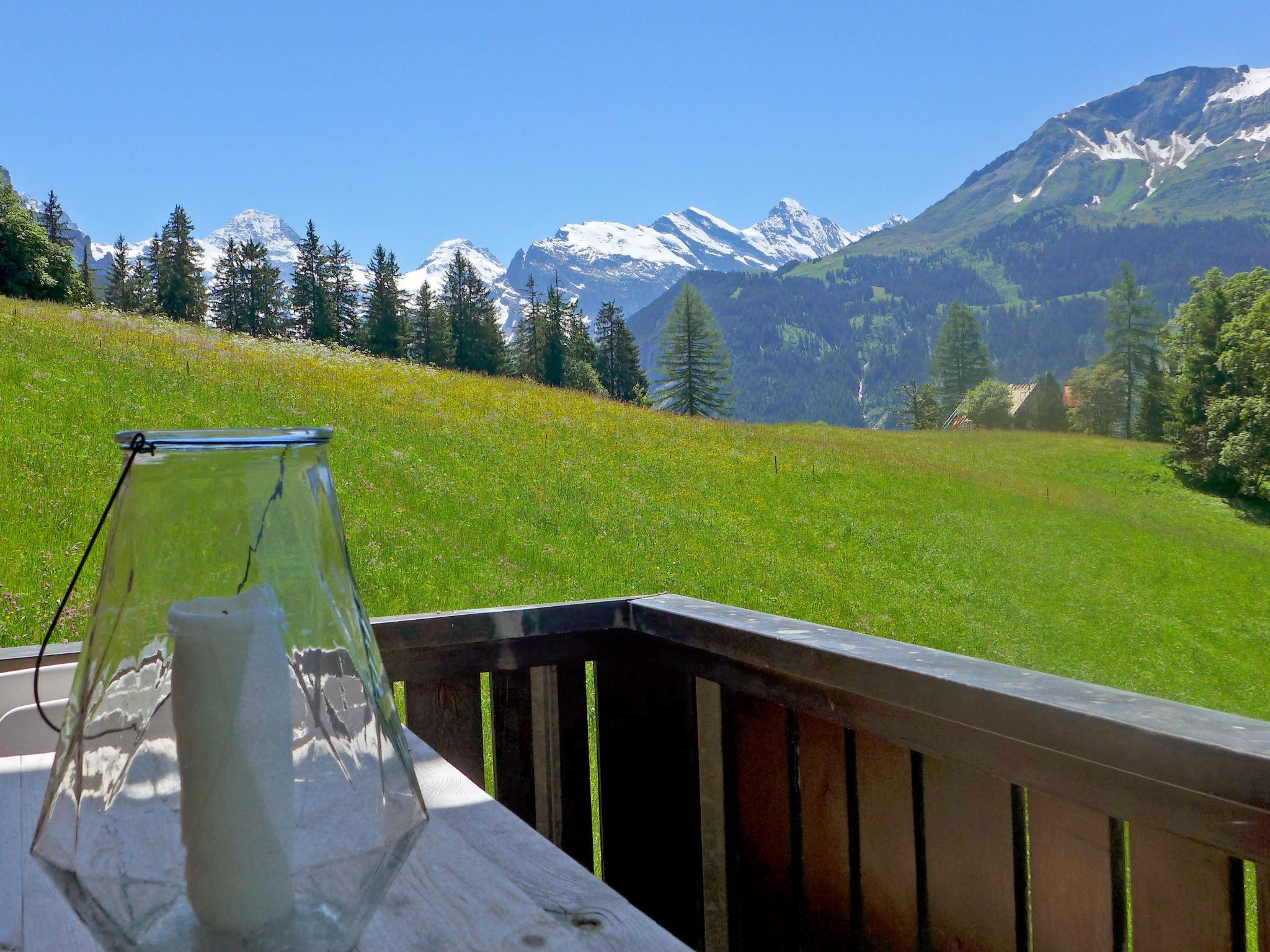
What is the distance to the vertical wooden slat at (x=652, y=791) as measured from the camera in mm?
975

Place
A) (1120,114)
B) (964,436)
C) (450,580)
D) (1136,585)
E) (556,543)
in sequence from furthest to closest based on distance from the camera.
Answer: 1. (1120,114)
2. (964,436)
3. (1136,585)
4. (556,543)
5. (450,580)

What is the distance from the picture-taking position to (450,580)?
4.22 meters

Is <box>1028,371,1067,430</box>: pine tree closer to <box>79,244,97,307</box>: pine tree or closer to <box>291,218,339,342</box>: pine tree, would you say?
<box>79,244,97,307</box>: pine tree

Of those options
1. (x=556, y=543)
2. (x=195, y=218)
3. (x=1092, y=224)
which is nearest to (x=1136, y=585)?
(x=556, y=543)

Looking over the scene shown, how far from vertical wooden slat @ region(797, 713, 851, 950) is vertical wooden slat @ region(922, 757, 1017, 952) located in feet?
0.33

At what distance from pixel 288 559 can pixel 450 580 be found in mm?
4049

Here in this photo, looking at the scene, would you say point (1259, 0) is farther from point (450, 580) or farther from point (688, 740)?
point (688, 740)

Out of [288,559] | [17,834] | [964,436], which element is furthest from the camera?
[964,436]

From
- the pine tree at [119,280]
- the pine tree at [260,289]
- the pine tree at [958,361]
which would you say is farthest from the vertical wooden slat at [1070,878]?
the pine tree at [119,280]

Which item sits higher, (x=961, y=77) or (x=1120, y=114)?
(x=1120, y=114)

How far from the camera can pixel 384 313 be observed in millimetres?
17500

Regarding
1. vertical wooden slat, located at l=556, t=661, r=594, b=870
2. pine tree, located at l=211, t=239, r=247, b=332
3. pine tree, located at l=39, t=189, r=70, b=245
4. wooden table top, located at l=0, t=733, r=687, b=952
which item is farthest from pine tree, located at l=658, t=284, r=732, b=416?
wooden table top, located at l=0, t=733, r=687, b=952

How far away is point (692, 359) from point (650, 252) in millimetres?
169841

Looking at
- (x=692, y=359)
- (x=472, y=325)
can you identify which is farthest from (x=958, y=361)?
(x=472, y=325)
